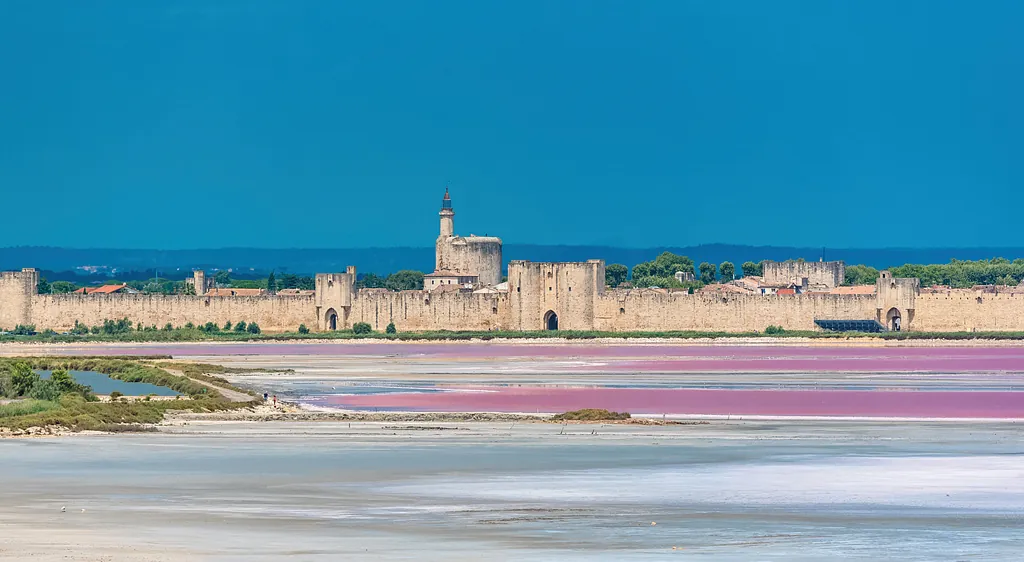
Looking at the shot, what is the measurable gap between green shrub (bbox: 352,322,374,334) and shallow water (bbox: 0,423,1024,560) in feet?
152

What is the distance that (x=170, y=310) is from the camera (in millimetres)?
74125

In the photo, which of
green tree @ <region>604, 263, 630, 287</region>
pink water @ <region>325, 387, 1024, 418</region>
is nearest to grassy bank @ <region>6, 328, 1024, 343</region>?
green tree @ <region>604, 263, 630, 287</region>

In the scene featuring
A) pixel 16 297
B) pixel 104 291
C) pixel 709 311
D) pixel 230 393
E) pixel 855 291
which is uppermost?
pixel 104 291

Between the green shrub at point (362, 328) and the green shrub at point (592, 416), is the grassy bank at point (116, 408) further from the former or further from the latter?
the green shrub at point (362, 328)

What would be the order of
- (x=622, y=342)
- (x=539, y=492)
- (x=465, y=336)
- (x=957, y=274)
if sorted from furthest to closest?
(x=957, y=274), (x=465, y=336), (x=622, y=342), (x=539, y=492)

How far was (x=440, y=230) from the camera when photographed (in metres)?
92.6

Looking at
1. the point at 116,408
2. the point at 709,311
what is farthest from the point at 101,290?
the point at 116,408

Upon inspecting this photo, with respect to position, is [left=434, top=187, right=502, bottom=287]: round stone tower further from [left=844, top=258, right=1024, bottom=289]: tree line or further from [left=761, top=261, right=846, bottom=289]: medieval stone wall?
[left=844, top=258, right=1024, bottom=289]: tree line

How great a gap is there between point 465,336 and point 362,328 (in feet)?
16.9

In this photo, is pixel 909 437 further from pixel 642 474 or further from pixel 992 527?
pixel 992 527

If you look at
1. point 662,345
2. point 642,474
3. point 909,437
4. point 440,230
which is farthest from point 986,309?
point 642,474

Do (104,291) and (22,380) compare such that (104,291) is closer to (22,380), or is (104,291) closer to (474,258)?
(474,258)

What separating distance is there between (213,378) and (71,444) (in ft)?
51.5

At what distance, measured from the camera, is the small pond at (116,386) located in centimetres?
3266
